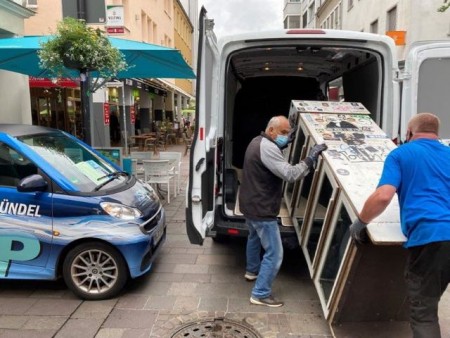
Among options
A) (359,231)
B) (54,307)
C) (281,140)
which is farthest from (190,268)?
(359,231)

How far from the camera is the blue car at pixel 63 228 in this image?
3.96 metres

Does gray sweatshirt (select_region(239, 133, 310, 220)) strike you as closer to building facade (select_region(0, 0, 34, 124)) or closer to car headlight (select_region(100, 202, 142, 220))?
car headlight (select_region(100, 202, 142, 220))

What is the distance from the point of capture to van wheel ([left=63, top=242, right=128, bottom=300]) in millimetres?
4023

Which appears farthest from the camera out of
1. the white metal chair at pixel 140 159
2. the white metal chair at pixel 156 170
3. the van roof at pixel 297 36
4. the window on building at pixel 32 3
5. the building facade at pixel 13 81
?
the window on building at pixel 32 3

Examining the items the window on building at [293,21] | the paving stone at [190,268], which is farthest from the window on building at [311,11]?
the paving stone at [190,268]

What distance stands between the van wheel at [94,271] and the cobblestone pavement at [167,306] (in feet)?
0.34

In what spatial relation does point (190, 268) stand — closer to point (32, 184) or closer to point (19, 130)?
point (32, 184)

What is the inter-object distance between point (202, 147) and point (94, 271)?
158cm

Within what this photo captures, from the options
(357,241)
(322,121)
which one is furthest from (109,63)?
(357,241)

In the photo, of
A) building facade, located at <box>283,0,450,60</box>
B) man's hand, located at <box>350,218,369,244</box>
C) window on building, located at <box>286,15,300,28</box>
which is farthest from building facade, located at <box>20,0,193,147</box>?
window on building, located at <box>286,15,300,28</box>

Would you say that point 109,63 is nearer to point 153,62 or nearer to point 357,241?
point 153,62

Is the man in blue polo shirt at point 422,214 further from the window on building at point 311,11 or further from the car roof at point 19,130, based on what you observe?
the window on building at point 311,11

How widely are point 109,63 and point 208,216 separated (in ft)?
10.3

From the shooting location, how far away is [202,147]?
153 inches
